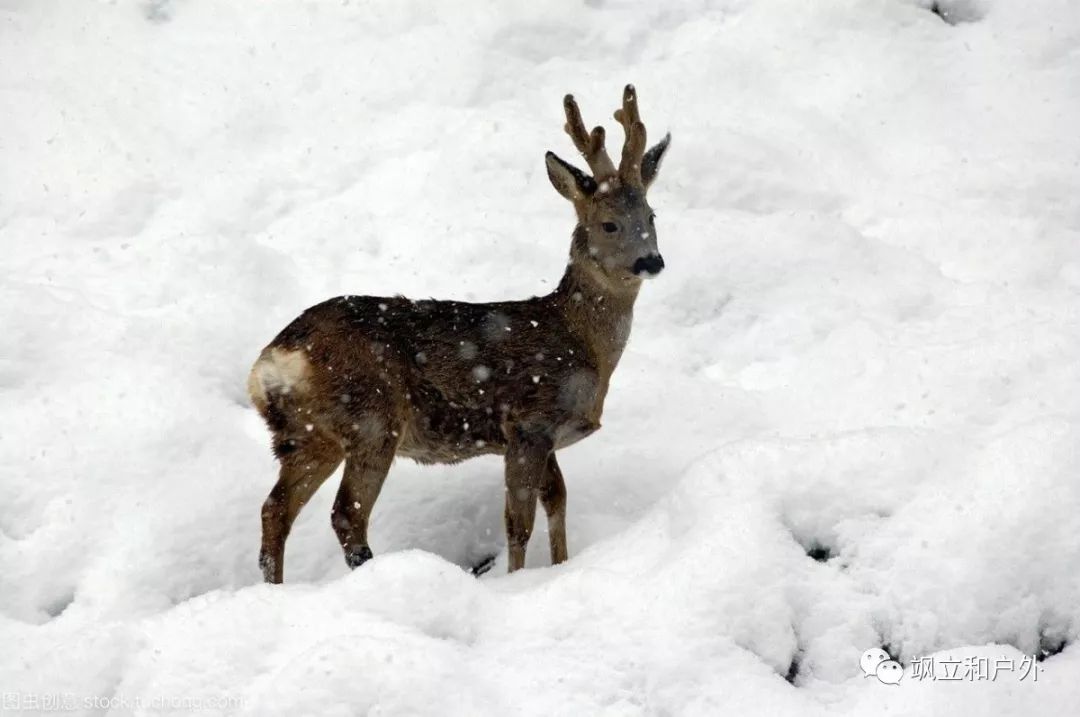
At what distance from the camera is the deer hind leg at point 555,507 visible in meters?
5.98

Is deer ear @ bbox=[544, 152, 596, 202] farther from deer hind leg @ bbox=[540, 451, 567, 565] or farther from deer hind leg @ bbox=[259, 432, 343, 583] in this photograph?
deer hind leg @ bbox=[259, 432, 343, 583]

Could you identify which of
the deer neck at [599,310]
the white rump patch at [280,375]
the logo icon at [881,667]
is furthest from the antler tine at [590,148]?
the logo icon at [881,667]

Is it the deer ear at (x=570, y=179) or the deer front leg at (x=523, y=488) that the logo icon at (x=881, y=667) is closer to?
the deer front leg at (x=523, y=488)

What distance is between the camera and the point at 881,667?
160 inches

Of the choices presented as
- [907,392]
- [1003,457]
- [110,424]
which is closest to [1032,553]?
[1003,457]

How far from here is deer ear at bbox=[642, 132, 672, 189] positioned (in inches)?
255

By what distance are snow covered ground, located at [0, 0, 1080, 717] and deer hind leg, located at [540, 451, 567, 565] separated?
8.6 inches

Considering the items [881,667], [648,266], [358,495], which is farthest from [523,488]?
[881,667]

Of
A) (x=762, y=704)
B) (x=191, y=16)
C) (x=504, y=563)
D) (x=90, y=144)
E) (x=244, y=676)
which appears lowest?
(x=504, y=563)

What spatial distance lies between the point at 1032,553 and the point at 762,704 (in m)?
1.22

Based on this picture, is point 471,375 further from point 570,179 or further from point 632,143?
point 632,143

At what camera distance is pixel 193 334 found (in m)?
7.07

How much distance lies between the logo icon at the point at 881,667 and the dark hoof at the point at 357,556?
2.55 meters

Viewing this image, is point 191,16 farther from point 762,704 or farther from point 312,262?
point 762,704
